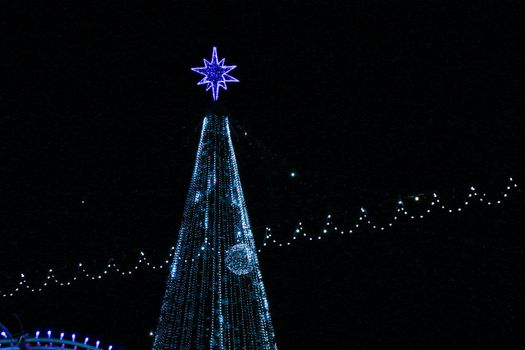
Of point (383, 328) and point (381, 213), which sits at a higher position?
point (381, 213)

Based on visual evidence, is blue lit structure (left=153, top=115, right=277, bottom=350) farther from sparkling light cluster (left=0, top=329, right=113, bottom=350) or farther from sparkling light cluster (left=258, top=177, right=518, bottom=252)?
sparkling light cluster (left=0, top=329, right=113, bottom=350)

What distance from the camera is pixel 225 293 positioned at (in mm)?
7914

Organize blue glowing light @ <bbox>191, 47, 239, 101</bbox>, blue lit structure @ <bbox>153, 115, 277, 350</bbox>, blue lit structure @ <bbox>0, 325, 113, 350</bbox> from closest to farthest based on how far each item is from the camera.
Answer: blue glowing light @ <bbox>191, 47, 239, 101</bbox>
blue lit structure @ <bbox>153, 115, 277, 350</bbox>
blue lit structure @ <bbox>0, 325, 113, 350</bbox>

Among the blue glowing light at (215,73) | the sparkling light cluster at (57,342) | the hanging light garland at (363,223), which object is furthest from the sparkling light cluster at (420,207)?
the sparkling light cluster at (57,342)

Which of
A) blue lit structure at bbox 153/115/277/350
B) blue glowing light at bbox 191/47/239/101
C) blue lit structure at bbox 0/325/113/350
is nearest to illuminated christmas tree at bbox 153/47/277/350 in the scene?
blue lit structure at bbox 153/115/277/350

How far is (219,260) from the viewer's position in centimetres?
786

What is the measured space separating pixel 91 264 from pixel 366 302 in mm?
5087

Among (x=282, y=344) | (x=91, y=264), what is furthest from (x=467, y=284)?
(x=91, y=264)

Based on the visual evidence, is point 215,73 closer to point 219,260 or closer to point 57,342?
point 219,260

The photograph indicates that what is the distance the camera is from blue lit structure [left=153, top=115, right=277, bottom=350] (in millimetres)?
7664

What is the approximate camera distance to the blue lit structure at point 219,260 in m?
7.66

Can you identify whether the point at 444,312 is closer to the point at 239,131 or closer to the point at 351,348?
the point at 351,348

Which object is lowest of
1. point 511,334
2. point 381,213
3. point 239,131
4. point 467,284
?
point 511,334

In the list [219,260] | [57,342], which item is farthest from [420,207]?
[57,342]
